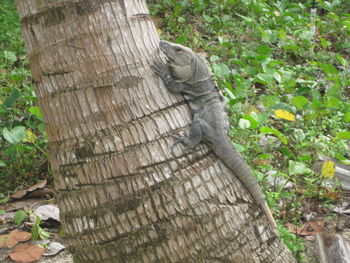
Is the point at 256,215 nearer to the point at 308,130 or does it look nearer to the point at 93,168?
the point at 93,168

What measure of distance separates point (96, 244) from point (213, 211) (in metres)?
0.66

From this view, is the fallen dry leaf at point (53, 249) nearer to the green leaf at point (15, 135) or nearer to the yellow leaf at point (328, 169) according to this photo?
the green leaf at point (15, 135)

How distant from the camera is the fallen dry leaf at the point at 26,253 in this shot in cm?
313

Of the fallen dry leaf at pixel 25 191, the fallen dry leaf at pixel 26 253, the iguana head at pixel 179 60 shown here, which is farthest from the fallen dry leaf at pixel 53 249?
the iguana head at pixel 179 60

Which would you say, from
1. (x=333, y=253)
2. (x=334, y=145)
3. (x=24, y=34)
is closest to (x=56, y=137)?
(x=24, y=34)

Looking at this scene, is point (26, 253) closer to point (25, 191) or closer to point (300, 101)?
point (25, 191)

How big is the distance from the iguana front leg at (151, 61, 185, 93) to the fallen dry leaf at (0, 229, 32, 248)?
189cm

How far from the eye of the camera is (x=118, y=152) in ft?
7.18

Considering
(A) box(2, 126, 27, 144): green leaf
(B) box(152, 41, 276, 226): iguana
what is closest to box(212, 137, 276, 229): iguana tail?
(B) box(152, 41, 276, 226): iguana

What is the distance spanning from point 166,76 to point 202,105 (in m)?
0.43

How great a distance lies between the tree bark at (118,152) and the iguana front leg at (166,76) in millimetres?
91

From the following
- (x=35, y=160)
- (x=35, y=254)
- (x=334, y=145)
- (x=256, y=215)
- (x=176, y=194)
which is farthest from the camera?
(x=35, y=160)

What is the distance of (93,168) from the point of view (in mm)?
2207

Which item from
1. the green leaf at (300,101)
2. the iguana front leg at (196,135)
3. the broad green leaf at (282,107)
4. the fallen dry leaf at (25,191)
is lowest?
the fallen dry leaf at (25,191)
